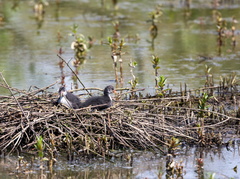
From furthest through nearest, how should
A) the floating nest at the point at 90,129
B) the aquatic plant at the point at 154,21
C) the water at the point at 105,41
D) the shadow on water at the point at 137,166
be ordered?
the aquatic plant at the point at 154,21, the water at the point at 105,41, the floating nest at the point at 90,129, the shadow on water at the point at 137,166

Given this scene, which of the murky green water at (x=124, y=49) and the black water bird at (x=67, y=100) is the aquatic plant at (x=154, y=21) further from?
the black water bird at (x=67, y=100)

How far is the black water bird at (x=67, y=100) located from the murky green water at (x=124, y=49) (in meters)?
1.12

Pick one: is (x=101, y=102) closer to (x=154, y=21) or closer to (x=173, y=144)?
(x=173, y=144)

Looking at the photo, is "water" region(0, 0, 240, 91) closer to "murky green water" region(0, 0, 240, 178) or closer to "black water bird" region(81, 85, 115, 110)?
"murky green water" region(0, 0, 240, 178)

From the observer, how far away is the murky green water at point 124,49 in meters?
6.38

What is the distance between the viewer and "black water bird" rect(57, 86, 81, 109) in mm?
7046

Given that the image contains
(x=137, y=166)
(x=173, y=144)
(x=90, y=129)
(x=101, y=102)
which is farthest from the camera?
(x=101, y=102)

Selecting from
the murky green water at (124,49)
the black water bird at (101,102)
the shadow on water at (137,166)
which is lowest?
the shadow on water at (137,166)

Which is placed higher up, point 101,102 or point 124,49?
point 124,49

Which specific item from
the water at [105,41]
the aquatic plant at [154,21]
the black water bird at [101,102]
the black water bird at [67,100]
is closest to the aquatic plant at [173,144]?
the black water bird at [101,102]

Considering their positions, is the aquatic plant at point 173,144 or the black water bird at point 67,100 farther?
the black water bird at point 67,100

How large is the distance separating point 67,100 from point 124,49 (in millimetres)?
6000

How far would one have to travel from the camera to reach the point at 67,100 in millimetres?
7180

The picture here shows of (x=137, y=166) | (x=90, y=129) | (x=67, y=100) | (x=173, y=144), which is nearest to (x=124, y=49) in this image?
(x=67, y=100)
